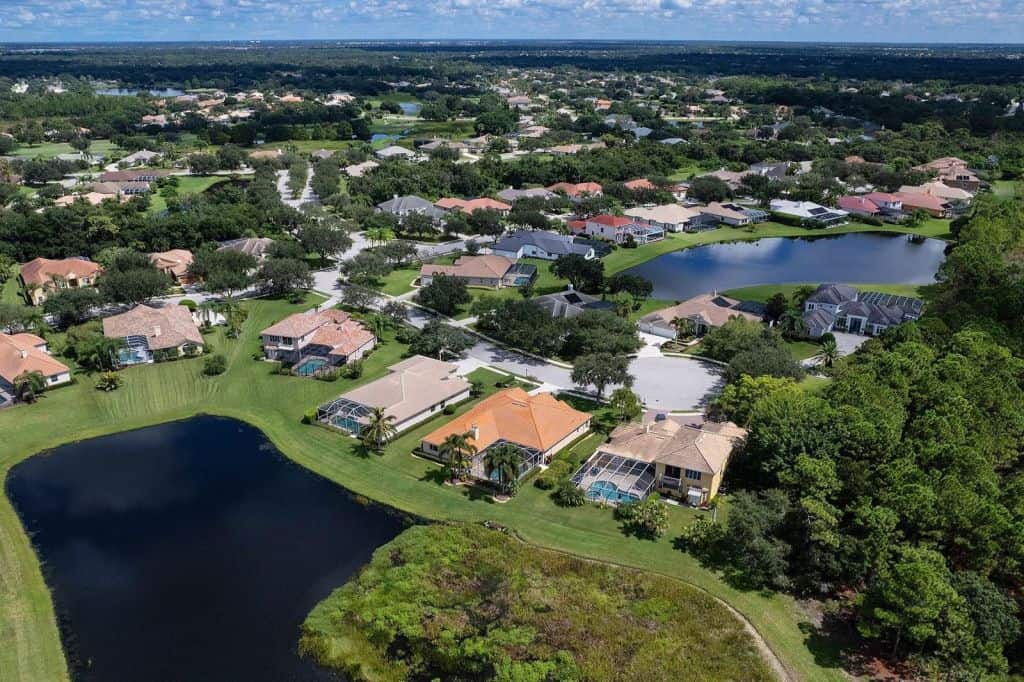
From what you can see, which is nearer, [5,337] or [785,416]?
[785,416]

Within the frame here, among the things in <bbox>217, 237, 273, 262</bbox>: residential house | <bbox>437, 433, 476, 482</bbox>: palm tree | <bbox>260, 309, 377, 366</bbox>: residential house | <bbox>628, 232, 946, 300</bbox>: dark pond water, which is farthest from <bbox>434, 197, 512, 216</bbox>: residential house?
<bbox>437, 433, 476, 482</bbox>: palm tree

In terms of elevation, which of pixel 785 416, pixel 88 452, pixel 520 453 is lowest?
pixel 88 452

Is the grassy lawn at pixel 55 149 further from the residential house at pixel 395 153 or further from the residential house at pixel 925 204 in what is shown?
the residential house at pixel 925 204

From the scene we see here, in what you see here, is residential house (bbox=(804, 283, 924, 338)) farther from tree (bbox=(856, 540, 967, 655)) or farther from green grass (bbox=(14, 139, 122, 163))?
green grass (bbox=(14, 139, 122, 163))

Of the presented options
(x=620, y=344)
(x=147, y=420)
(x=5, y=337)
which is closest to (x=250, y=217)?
(x=5, y=337)

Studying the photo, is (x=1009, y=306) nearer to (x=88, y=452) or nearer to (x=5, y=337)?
(x=88, y=452)

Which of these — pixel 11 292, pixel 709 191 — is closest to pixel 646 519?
pixel 11 292
